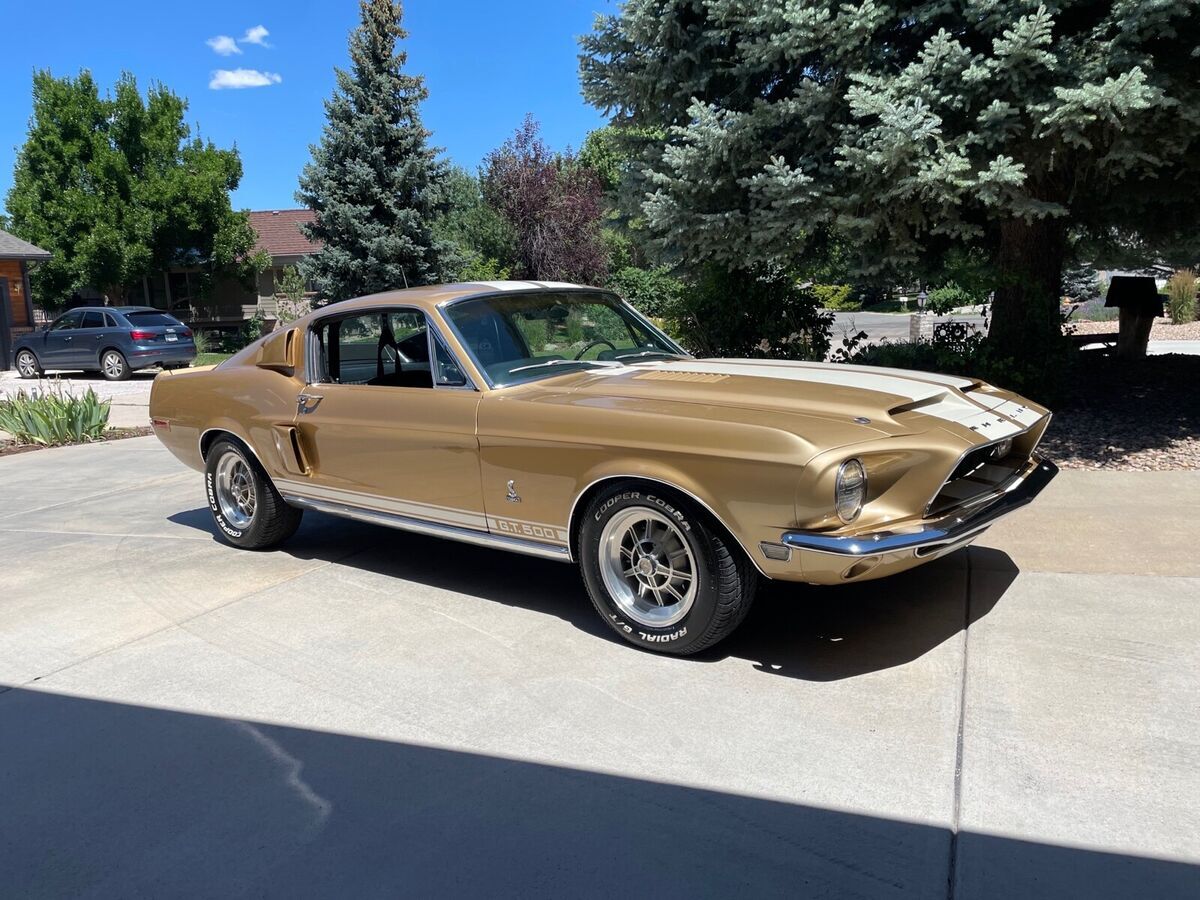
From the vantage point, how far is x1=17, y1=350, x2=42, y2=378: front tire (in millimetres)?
21453

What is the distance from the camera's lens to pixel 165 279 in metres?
32.5

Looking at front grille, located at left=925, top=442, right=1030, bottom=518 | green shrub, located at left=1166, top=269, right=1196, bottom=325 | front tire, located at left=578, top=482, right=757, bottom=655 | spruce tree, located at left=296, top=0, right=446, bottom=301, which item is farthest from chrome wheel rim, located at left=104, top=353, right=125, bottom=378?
green shrub, located at left=1166, top=269, right=1196, bottom=325

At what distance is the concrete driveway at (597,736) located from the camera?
2732 mm

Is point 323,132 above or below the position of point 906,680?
above

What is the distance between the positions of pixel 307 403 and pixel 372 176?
19.5 m

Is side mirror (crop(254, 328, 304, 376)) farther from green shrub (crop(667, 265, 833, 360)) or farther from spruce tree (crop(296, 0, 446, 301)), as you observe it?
spruce tree (crop(296, 0, 446, 301))

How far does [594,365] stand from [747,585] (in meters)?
1.80

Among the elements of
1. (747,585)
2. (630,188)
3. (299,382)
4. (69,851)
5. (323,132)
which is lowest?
(69,851)

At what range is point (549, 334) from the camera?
17.4ft

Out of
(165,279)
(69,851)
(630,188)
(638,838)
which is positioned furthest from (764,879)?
(165,279)

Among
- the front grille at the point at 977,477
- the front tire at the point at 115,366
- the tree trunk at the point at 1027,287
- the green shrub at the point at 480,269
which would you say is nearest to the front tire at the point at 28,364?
the front tire at the point at 115,366

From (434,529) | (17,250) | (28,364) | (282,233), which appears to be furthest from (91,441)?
(282,233)

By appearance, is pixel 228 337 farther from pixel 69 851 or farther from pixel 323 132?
pixel 69 851

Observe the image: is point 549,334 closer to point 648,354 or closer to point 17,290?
point 648,354
